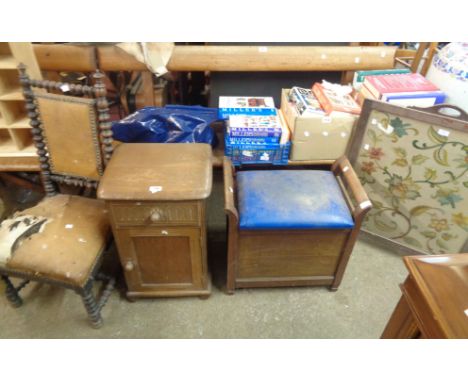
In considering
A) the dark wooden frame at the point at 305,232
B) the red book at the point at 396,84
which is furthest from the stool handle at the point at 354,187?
the red book at the point at 396,84

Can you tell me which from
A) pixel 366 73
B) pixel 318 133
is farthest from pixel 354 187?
pixel 366 73

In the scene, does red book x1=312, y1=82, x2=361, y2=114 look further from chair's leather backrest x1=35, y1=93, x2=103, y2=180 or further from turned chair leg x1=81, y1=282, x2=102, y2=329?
turned chair leg x1=81, y1=282, x2=102, y2=329

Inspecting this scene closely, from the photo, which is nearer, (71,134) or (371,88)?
(71,134)

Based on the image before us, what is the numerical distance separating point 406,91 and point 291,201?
0.79m

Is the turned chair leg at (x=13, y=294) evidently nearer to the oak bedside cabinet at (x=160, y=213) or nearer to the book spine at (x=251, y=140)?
the oak bedside cabinet at (x=160, y=213)

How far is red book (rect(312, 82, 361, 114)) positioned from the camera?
174 cm

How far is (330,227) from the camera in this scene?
143cm

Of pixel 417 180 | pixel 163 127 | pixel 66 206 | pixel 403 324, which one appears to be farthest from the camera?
pixel 163 127

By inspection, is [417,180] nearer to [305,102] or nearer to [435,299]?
[305,102]

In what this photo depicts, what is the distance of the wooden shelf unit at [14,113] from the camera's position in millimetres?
1545

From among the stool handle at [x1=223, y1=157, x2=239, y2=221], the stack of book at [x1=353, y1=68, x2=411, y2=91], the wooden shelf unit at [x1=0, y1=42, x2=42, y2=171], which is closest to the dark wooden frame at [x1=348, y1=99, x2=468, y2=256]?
the stack of book at [x1=353, y1=68, x2=411, y2=91]

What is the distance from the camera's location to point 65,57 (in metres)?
1.81
